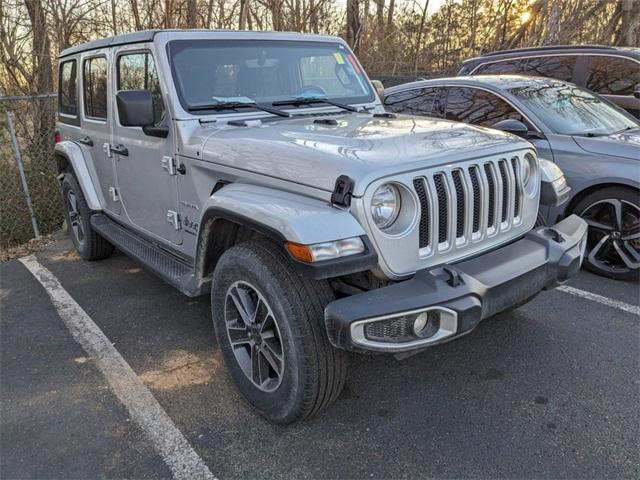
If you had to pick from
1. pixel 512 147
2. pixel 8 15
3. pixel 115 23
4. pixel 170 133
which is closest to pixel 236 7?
pixel 115 23

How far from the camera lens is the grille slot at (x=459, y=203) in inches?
99.3

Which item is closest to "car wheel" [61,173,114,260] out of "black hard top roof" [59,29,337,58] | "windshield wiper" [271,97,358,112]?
"black hard top roof" [59,29,337,58]

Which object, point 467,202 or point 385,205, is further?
point 467,202

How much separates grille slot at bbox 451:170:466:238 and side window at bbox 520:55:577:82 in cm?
473

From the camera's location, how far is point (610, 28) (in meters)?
12.0

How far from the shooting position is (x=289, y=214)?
2.31 metres

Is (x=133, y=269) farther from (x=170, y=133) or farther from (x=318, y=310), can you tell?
(x=318, y=310)

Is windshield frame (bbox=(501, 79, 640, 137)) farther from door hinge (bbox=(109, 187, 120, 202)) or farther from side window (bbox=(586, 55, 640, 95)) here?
door hinge (bbox=(109, 187, 120, 202))

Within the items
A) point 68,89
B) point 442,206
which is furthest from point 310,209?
point 68,89

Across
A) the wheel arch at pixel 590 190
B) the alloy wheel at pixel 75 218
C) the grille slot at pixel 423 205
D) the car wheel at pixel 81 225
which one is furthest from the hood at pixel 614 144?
the alloy wheel at pixel 75 218

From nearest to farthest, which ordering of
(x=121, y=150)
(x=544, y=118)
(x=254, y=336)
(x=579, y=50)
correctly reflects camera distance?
(x=254, y=336) < (x=121, y=150) < (x=544, y=118) < (x=579, y=50)

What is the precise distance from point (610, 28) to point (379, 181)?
12.6 meters

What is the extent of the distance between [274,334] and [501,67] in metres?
5.62

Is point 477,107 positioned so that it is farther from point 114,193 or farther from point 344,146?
point 114,193
